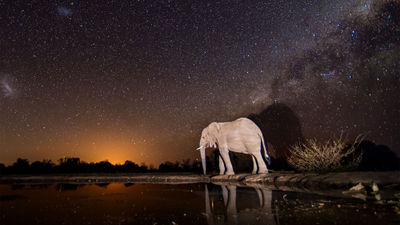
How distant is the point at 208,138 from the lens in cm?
1581

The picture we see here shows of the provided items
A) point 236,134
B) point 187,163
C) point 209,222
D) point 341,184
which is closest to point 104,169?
point 187,163

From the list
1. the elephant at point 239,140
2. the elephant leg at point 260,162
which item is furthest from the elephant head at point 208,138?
the elephant leg at point 260,162

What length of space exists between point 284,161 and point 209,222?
66.2 ft

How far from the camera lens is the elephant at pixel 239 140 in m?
13.8

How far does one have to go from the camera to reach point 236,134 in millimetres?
14320

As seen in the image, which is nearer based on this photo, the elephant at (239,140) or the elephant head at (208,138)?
the elephant at (239,140)

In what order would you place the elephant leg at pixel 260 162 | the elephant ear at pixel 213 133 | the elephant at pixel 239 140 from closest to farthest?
the elephant leg at pixel 260 162, the elephant at pixel 239 140, the elephant ear at pixel 213 133

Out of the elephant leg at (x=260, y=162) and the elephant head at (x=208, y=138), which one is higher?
the elephant head at (x=208, y=138)

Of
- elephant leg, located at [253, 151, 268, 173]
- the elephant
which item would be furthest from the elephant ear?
elephant leg, located at [253, 151, 268, 173]

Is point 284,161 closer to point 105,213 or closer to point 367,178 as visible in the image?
point 367,178

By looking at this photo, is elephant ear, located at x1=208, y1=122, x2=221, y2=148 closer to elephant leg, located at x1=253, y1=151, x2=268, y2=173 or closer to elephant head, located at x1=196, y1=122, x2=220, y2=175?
elephant head, located at x1=196, y1=122, x2=220, y2=175

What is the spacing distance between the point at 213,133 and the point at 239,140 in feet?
5.91

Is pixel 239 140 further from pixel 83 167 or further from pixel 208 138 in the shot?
pixel 83 167

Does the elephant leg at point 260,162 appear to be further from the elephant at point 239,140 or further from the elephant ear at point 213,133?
the elephant ear at point 213,133
